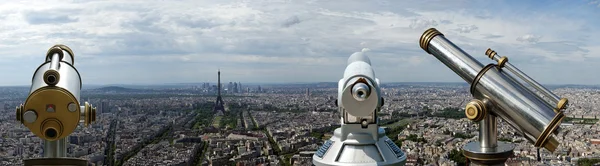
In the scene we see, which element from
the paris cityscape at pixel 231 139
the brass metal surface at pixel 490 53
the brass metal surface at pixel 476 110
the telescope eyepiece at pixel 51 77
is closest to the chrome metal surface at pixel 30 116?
the telescope eyepiece at pixel 51 77

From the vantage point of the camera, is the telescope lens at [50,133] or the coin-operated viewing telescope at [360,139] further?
the coin-operated viewing telescope at [360,139]

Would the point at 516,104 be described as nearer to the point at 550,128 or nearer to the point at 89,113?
the point at 550,128

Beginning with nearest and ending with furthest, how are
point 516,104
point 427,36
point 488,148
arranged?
point 516,104, point 488,148, point 427,36

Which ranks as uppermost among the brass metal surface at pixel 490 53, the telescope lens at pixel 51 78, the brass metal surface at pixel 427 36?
the brass metal surface at pixel 427 36

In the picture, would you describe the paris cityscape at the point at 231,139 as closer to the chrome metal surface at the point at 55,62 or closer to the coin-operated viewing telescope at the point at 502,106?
the coin-operated viewing telescope at the point at 502,106

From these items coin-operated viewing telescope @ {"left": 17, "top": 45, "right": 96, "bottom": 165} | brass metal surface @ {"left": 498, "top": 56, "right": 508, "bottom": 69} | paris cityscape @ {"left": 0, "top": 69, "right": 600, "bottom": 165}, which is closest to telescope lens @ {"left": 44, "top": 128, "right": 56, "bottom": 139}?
coin-operated viewing telescope @ {"left": 17, "top": 45, "right": 96, "bottom": 165}

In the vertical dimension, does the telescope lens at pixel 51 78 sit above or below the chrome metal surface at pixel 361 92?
above

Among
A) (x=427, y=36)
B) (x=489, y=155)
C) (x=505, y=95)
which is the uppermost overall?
(x=427, y=36)

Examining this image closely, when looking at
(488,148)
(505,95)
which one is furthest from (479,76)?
(488,148)

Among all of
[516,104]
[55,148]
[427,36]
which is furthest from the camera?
[427,36]
